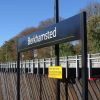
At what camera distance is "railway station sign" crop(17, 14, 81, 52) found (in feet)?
21.8

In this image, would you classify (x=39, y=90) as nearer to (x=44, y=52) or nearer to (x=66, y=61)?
(x=66, y=61)

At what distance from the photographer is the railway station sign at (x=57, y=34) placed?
663 cm

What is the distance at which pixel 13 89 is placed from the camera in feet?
42.7

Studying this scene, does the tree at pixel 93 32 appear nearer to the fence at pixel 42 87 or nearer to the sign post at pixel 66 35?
the fence at pixel 42 87

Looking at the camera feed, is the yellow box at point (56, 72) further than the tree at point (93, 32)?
No

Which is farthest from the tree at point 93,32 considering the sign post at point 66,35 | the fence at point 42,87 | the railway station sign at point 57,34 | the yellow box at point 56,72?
the yellow box at point 56,72

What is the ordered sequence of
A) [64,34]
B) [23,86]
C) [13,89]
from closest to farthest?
[64,34] → [23,86] → [13,89]

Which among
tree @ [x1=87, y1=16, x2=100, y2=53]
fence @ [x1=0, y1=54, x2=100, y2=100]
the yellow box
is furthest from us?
tree @ [x1=87, y1=16, x2=100, y2=53]

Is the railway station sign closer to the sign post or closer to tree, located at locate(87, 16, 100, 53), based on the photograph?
the sign post

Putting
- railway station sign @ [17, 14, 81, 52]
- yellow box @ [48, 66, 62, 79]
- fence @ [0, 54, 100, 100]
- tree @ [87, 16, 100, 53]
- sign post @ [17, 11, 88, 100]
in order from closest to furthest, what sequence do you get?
sign post @ [17, 11, 88, 100] → railway station sign @ [17, 14, 81, 52] → fence @ [0, 54, 100, 100] → yellow box @ [48, 66, 62, 79] → tree @ [87, 16, 100, 53]

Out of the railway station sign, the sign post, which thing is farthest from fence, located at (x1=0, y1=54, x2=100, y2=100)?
the railway station sign

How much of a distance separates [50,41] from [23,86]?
13.8ft

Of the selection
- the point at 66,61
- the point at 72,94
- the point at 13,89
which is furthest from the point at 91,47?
the point at 72,94

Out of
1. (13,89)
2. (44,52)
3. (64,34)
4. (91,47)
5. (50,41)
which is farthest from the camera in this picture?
(44,52)
